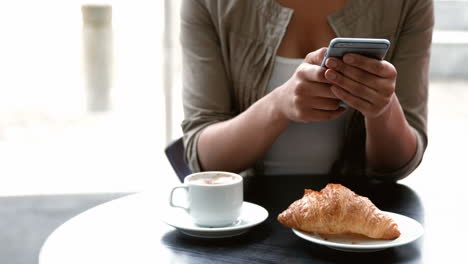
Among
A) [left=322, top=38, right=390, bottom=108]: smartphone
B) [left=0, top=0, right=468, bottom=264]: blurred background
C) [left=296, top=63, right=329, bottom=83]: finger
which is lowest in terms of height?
[left=0, top=0, right=468, bottom=264]: blurred background

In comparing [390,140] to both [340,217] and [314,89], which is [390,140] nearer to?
[314,89]

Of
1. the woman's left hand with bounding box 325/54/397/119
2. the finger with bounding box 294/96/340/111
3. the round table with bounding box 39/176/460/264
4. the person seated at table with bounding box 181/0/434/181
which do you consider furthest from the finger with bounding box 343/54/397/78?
the person seated at table with bounding box 181/0/434/181

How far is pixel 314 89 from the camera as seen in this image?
92cm

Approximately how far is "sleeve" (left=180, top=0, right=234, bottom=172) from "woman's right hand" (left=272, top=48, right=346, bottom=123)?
0.26 meters

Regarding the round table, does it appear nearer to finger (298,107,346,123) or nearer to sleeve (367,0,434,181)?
finger (298,107,346,123)

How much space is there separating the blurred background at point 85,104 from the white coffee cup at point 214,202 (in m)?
1.58

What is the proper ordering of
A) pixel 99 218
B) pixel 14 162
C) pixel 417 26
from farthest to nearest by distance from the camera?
pixel 14 162
pixel 417 26
pixel 99 218

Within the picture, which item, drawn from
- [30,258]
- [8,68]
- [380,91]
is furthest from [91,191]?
[380,91]

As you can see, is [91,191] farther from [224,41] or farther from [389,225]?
[389,225]

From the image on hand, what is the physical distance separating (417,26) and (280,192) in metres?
0.52

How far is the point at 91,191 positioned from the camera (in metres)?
2.36

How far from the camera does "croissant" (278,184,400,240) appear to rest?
72 centimetres

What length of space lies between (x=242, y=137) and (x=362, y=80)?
0.35m

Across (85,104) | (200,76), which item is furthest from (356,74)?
(85,104)
